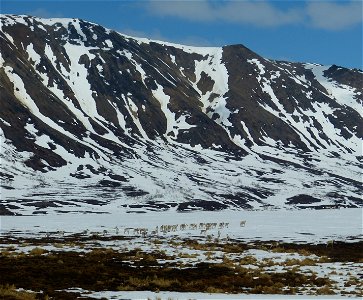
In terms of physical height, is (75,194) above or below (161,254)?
above

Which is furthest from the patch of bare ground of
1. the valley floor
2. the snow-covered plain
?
the snow-covered plain

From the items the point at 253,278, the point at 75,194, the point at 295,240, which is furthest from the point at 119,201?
the point at 253,278

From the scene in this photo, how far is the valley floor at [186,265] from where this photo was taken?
29.5m

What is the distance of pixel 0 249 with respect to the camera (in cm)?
4819

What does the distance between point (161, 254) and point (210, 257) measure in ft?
14.2

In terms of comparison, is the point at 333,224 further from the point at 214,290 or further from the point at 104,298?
the point at 104,298

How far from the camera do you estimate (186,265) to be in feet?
132

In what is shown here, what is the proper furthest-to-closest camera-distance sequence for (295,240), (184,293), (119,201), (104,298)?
(119,201) → (295,240) → (184,293) → (104,298)

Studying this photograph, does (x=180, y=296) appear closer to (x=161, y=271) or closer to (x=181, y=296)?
(x=181, y=296)

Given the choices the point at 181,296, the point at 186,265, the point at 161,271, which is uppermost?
the point at 186,265

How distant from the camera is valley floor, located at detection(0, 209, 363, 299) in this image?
96.8ft

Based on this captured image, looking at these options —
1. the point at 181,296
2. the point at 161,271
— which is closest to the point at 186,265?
the point at 161,271

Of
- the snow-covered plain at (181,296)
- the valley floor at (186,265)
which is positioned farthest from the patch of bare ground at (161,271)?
the snow-covered plain at (181,296)

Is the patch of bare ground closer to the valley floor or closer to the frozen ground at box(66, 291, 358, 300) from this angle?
the valley floor
